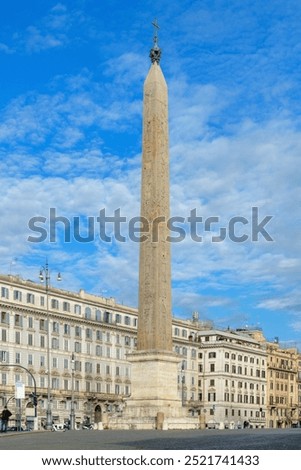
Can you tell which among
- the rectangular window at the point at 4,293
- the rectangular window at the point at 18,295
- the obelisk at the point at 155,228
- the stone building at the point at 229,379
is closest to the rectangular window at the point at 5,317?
the rectangular window at the point at 4,293

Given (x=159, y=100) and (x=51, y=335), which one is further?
(x=51, y=335)

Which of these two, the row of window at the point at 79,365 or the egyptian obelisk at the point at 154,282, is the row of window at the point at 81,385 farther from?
the egyptian obelisk at the point at 154,282

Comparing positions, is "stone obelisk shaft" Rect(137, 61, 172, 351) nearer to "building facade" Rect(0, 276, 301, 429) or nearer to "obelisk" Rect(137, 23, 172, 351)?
"obelisk" Rect(137, 23, 172, 351)

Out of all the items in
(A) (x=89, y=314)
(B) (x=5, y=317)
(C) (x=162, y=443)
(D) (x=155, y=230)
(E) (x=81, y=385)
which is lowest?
(E) (x=81, y=385)

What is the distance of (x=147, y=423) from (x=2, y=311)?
33.4 m

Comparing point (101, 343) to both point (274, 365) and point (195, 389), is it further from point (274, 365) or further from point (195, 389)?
point (274, 365)

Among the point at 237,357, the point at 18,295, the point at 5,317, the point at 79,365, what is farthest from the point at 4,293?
the point at 237,357

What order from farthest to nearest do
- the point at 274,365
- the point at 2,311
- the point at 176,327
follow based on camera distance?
the point at 274,365, the point at 176,327, the point at 2,311

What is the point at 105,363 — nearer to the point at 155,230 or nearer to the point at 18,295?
the point at 18,295

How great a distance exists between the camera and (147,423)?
48.4m

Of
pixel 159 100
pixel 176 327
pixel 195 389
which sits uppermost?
pixel 159 100

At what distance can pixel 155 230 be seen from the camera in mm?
48844

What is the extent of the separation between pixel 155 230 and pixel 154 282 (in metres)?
2.91
